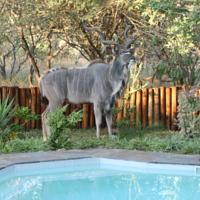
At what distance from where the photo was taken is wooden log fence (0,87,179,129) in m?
10.4

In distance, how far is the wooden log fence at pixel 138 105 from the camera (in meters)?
10.4

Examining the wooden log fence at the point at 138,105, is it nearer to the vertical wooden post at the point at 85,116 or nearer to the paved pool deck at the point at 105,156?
the vertical wooden post at the point at 85,116

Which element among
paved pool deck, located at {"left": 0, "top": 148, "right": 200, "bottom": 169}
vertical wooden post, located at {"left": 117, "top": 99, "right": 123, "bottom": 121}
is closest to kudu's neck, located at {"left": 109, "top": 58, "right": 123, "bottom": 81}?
vertical wooden post, located at {"left": 117, "top": 99, "right": 123, "bottom": 121}

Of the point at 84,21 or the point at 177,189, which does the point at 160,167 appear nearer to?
the point at 177,189

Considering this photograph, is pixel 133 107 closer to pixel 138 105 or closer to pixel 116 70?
pixel 138 105

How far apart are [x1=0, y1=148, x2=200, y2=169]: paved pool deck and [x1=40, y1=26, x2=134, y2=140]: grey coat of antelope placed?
1959mm

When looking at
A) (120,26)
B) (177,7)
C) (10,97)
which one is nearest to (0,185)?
(177,7)

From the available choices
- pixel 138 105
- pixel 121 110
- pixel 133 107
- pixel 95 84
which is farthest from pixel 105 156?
pixel 138 105

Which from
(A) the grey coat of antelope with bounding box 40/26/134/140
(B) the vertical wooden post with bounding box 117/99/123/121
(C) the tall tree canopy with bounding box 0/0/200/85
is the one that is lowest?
(B) the vertical wooden post with bounding box 117/99/123/121

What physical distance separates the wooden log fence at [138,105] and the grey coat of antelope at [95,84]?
139 centimetres

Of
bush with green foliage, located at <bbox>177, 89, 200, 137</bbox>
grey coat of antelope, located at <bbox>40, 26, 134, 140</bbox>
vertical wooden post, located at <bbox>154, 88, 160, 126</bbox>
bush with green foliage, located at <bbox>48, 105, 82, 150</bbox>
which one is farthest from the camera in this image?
vertical wooden post, located at <bbox>154, 88, 160, 126</bbox>

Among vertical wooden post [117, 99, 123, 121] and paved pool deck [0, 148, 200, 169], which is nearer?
paved pool deck [0, 148, 200, 169]

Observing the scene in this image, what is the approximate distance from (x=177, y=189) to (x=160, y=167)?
354 mm

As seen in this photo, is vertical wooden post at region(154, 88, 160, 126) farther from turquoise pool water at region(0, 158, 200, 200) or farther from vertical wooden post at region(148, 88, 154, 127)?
turquoise pool water at region(0, 158, 200, 200)
